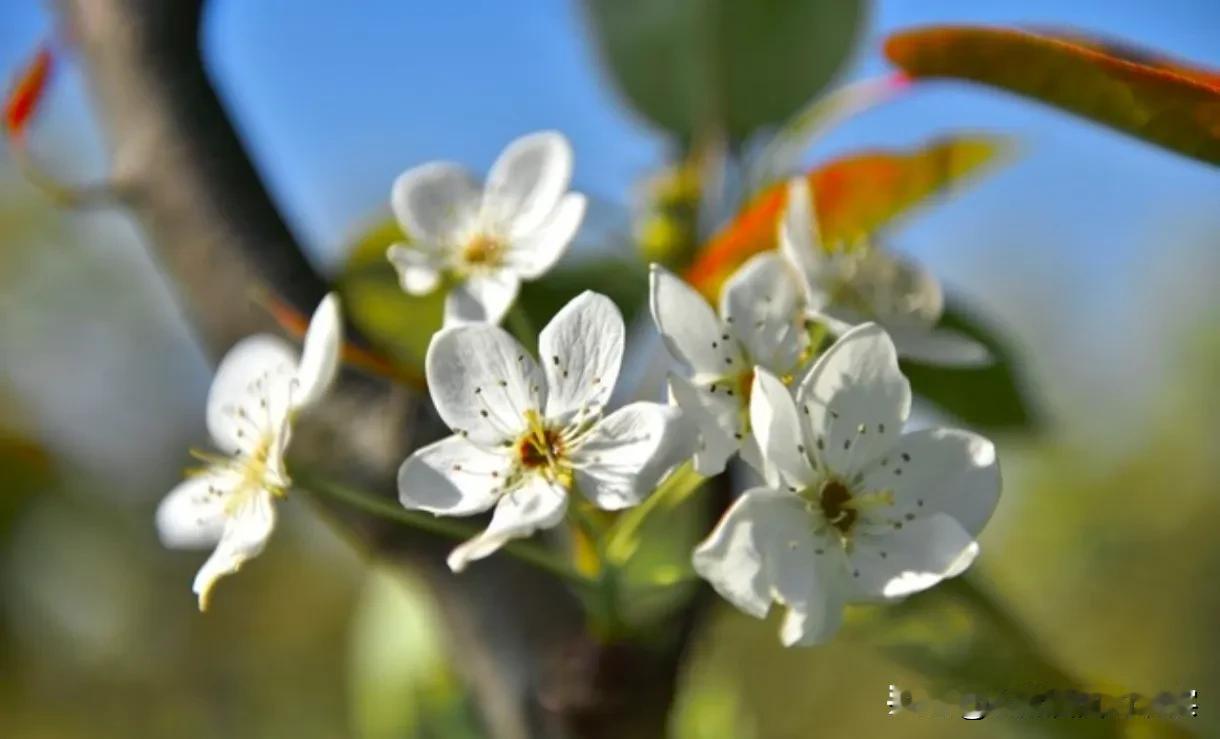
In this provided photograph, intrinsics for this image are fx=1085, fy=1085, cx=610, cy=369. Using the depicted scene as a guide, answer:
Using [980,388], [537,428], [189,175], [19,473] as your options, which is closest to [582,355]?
[537,428]

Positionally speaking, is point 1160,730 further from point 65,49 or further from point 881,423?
point 65,49

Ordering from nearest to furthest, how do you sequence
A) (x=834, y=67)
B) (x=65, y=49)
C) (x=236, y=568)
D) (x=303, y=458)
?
(x=236, y=568) < (x=303, y=458) < (x=65, y=49) < (x=834, y=67)

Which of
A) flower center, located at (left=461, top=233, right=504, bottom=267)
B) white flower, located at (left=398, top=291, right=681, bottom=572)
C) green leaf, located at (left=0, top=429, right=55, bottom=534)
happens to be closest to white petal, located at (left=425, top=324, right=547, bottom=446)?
white flower, located at (left=398, top=291, right=681, bottom=572)

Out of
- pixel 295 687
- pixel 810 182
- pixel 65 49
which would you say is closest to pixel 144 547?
pixel 295 687

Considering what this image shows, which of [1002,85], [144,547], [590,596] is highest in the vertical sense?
[1002,85]

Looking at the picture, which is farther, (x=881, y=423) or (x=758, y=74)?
(x=758, y=74)

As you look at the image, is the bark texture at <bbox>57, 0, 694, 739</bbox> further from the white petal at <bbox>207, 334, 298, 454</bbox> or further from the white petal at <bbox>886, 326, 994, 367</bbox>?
the white petal at <bbox>886, 326, 994, 367</bbox>

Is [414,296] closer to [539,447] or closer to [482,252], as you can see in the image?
[482,252]

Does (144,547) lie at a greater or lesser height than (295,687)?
greater
